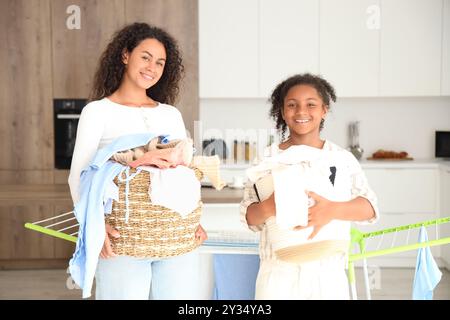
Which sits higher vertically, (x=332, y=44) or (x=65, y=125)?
(x=332, y=44)

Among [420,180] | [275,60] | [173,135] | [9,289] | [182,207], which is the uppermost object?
[275,60]

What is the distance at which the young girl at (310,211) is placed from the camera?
4.93 feet

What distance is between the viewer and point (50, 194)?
281cm

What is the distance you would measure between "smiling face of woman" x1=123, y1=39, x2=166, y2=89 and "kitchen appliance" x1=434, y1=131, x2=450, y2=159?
155 inches

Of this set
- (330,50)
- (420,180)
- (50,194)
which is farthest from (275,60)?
(50,194)

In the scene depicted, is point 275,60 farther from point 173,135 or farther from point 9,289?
point 173,135

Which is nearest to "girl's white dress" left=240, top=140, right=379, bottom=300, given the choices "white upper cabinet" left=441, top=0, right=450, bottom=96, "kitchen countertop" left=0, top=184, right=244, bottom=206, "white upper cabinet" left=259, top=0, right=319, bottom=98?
"kitchen countertop" left=0, top=184, right=244, bottom=206

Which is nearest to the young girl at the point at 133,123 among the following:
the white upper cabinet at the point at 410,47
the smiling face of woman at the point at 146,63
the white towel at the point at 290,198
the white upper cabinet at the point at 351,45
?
the smiling face of woman at the point at 146,63

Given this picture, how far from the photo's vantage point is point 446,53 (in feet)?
16.1

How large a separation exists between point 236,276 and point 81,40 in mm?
2942

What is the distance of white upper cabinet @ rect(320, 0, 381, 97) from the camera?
16.0ft

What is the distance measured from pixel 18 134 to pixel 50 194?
2191 mm

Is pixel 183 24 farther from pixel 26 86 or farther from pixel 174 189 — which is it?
pixel 174 189

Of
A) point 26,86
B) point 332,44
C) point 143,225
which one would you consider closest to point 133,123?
point 143,225
